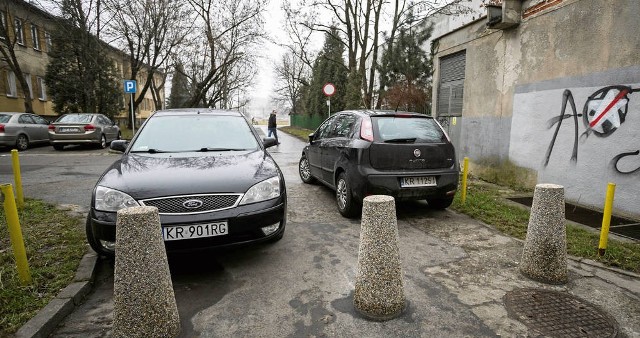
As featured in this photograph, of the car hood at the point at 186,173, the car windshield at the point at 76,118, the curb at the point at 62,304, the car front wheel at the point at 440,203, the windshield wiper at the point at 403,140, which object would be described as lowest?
the curb at the point at 62,304

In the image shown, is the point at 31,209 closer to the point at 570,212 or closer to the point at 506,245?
the point at 506,245

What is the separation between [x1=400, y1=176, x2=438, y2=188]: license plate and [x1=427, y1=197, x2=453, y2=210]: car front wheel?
2.15 feet

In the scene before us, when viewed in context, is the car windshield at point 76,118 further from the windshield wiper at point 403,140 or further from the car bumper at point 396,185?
the windshield wiper at point 403,140

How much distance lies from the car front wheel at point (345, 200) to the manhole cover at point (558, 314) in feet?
7.99

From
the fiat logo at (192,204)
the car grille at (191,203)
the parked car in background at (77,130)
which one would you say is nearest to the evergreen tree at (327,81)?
the parked car in background at (77,130)

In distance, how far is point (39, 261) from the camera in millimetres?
3627

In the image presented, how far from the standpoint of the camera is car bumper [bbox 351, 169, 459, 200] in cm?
495

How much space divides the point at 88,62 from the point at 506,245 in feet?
80.7

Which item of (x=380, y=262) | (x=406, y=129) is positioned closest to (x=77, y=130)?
(x=406, y=129)

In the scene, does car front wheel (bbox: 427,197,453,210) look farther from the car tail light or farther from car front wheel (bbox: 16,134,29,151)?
car front wheel (bbox: 16,134,29,151)

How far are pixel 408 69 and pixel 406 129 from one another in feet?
54.6

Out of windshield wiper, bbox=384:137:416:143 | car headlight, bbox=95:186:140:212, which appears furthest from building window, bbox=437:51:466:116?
car headlight, bbox=95:186:140:212

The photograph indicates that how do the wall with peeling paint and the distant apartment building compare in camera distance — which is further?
the distant apartment building

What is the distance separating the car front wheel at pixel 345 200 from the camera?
5246 millimetres
